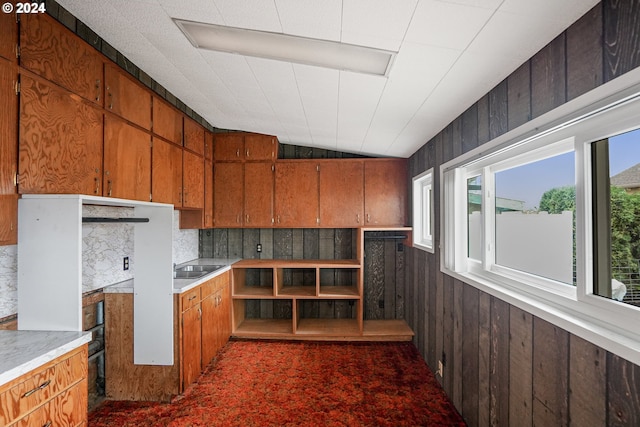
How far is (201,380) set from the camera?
276 centimetres

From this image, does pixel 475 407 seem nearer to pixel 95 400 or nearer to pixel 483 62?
pixel 483 62

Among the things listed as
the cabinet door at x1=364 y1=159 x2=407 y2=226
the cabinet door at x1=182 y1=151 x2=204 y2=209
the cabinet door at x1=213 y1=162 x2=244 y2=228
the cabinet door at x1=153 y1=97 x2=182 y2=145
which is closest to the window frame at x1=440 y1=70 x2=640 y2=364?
the cabinet door at x1=364 y1=159 x2=407 y2=226

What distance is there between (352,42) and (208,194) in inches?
108

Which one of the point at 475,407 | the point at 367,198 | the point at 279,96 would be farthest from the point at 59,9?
the point at 475,407

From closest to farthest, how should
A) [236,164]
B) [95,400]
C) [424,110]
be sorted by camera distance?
1. [424,110]
2. [95,400]
3. [236,164]

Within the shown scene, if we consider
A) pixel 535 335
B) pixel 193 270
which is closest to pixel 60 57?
pixel 193 270

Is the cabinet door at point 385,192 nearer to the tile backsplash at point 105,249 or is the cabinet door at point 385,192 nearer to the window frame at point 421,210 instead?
the window frame at point 421,210

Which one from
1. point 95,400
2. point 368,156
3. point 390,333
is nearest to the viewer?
point 95,400

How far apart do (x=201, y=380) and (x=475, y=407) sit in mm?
2250

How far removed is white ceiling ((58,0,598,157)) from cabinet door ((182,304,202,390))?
1.95 metres

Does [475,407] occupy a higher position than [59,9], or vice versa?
[59,9]

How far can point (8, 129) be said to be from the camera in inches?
55.6

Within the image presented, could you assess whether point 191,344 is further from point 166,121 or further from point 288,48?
point 288,48

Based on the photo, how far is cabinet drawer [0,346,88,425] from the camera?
3.94 ft
